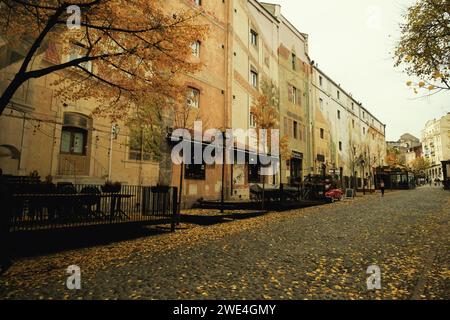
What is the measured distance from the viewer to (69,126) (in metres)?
10.5

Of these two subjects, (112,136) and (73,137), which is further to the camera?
(112,136)

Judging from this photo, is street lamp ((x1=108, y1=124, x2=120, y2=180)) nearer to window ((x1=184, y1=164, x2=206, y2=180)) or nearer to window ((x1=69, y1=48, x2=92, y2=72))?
window ((x1=69, y1=48, x2=92, y2=72))

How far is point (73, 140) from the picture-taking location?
1066cm

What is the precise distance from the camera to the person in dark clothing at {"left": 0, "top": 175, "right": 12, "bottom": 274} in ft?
16.8

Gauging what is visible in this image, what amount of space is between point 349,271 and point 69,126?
35.3 ft

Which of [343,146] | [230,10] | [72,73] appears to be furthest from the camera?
[343,146]

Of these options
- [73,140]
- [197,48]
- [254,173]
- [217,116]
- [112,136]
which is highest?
[197,48]

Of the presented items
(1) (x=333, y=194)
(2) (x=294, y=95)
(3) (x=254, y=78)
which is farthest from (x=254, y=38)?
(1) (x=333, y=194)

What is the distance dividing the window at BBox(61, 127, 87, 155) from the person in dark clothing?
18.4 ft

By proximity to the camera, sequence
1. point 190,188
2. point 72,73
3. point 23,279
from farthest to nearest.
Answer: point 190,188 < point 72,73 < point 23,279

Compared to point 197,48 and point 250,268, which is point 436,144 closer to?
point 197,48

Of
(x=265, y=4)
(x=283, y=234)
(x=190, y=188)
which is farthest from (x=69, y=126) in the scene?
(x=265, y=4)

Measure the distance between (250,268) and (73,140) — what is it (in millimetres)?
9179

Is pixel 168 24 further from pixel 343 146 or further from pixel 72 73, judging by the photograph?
pixel 343 146
